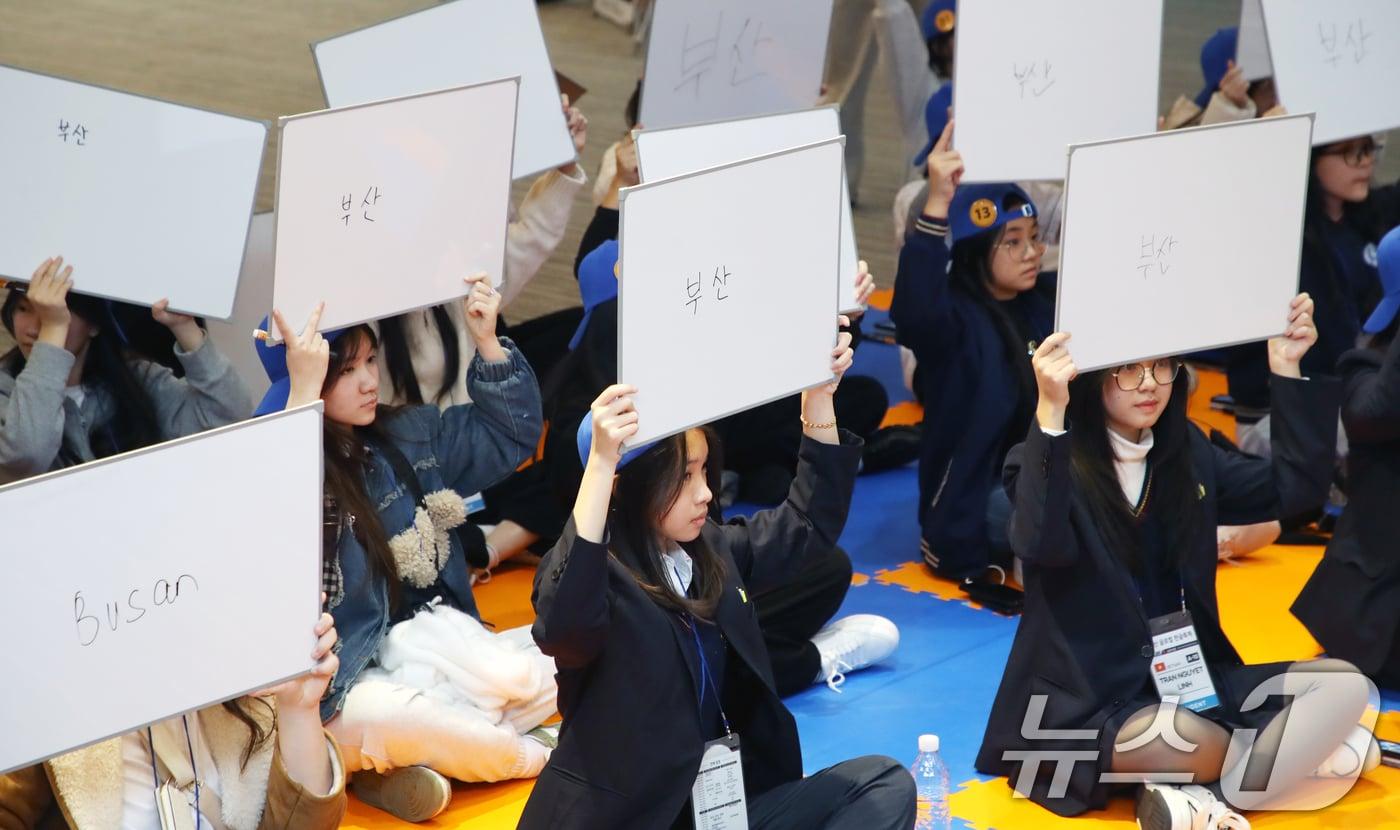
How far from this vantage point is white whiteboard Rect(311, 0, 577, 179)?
4785 millimetres

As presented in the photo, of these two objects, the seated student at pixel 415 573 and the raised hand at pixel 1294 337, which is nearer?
the seated student at pixel 415 573

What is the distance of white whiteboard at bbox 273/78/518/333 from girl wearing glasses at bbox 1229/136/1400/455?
2.98 m

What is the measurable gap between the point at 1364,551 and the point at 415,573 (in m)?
2.53

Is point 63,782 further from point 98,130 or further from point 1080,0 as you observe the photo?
point 1080,0

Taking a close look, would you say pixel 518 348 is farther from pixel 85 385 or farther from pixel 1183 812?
pixel 1183 812

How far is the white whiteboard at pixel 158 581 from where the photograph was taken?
263 centimetres

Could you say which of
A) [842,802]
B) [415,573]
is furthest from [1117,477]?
[415,573]

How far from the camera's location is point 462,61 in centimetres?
497

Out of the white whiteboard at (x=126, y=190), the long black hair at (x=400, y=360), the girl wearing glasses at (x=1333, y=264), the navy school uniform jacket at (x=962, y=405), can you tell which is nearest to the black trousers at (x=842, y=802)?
the long black hair at (x=400, y=360)

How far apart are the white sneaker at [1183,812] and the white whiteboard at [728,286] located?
128 cm

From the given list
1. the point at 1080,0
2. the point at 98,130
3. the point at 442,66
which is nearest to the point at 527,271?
the point at 442,66

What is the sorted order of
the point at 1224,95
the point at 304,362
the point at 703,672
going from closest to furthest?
the point at 703,672 < the point at 304,362 < the point at 1224,95

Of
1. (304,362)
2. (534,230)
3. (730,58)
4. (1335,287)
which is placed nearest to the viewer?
(304,362)

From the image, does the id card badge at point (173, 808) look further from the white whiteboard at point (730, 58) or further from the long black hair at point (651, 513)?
the white whiteboard at point (730, 58)
